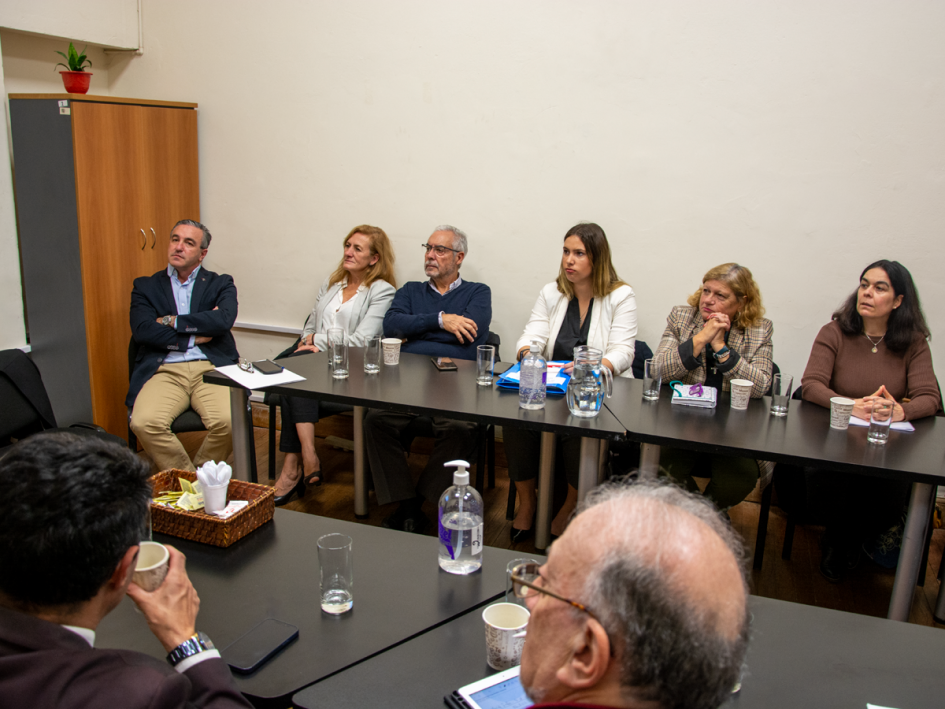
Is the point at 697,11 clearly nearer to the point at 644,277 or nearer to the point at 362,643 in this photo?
the point at 644,277

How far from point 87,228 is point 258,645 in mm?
3273

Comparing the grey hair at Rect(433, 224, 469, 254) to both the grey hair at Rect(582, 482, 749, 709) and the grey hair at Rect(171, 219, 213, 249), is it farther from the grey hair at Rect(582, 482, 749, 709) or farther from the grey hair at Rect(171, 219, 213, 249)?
the grey hair at Rect(582, 482, 749, 709)

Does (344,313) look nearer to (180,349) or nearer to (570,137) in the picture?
(180,349)

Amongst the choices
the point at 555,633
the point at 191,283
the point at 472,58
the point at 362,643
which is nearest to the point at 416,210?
the point at 472,58

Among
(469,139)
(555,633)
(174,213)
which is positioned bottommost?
(555,633)

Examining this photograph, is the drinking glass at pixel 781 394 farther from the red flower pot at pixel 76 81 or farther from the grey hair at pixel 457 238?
the red flower pot at pixel 76 81

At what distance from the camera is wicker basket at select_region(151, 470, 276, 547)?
63.0 inches

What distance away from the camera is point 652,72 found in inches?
142

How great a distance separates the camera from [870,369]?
2.89 metres

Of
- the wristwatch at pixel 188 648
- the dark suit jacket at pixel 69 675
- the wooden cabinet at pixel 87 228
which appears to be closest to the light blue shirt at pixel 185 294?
the wooden cabinet at pixel 87 228

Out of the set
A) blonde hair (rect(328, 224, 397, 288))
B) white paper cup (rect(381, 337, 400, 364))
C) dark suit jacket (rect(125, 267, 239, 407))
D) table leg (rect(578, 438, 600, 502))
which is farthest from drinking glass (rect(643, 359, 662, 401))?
dark suit jacket (rect(125, 267, 239, 407))

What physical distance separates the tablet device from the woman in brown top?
2.07 metres

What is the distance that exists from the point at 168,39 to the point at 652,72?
2.95 m

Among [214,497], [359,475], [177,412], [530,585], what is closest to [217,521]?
[214,497]
